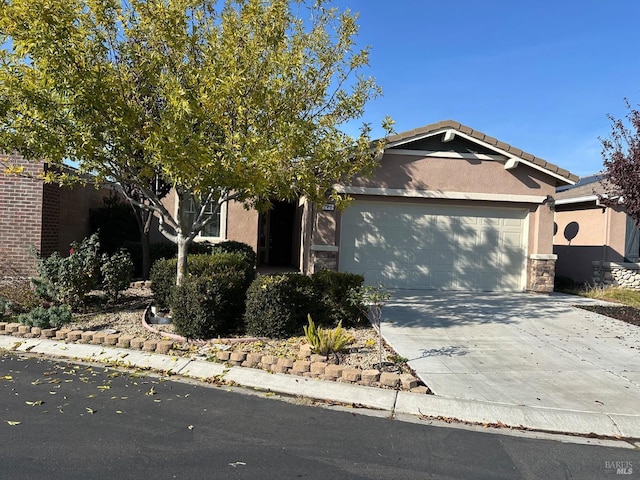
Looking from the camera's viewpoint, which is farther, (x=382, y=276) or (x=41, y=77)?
(x=382, y=276)

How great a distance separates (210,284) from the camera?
691cm

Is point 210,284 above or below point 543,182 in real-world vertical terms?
below

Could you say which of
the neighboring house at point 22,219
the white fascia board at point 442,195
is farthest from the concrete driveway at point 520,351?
the neighboring house at point 22,219

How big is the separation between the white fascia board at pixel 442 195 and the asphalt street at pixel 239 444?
7.53 m

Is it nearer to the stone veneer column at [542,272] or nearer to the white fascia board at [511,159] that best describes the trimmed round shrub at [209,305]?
the white fascia board at [511,159]

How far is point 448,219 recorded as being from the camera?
12305 mm

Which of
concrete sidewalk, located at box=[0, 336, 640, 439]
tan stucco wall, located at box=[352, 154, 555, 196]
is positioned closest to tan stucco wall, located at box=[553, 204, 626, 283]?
tan stucco wall, located at box=[352, 154, 555, 196]

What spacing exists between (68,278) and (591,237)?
14991 millimetres

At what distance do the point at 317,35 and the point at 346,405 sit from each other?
6.06 meters

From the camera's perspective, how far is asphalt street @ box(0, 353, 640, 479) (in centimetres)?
347

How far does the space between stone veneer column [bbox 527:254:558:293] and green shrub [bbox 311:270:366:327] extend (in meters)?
6.71

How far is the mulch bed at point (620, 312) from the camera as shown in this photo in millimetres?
9125

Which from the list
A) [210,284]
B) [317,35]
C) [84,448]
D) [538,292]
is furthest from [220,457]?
[538,292]

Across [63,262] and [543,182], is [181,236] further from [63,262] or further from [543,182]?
[543,182]
